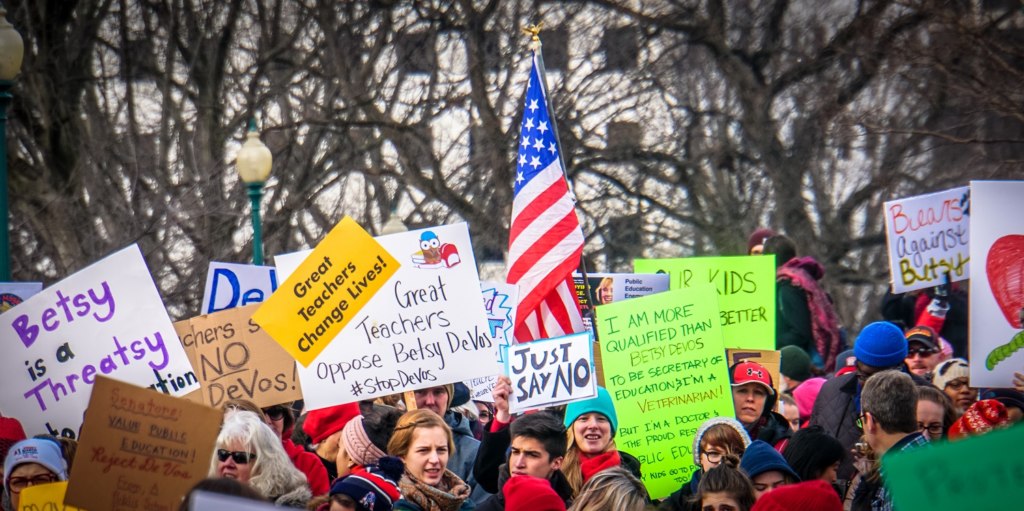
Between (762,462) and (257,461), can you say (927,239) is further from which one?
(257,461)

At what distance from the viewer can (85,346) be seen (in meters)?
7.64

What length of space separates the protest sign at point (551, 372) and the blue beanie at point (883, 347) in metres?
1.46

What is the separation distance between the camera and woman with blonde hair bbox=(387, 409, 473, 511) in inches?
255

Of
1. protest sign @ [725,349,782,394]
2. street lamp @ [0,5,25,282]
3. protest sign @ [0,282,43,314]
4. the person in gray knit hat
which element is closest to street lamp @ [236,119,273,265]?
street lamp @ [0,5,25,282]

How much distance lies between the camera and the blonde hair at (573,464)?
7270 millimetres

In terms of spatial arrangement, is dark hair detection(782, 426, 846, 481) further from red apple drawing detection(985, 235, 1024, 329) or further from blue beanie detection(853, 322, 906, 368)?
red apple drawing detection(985, 235, 1024, 329)

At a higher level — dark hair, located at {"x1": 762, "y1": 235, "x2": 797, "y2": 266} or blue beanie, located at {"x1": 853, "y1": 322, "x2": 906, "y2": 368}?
dark hair, located at {"x1": 762, "y1": 235, "x2": 797, "y2": 266}

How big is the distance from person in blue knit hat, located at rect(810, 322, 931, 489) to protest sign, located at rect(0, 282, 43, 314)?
5395mm

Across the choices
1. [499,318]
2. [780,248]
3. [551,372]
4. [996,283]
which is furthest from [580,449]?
[780,248]

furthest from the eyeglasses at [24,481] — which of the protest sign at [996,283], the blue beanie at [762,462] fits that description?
the protest sign at [996,283]

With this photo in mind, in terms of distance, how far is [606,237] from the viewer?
23031mm

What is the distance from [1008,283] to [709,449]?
5.73ft

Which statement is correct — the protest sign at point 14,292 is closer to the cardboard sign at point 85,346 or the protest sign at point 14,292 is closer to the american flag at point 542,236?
the cardboard sign at point 85,346

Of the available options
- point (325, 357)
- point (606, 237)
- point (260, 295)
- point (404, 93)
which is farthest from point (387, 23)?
point (325, 357)
